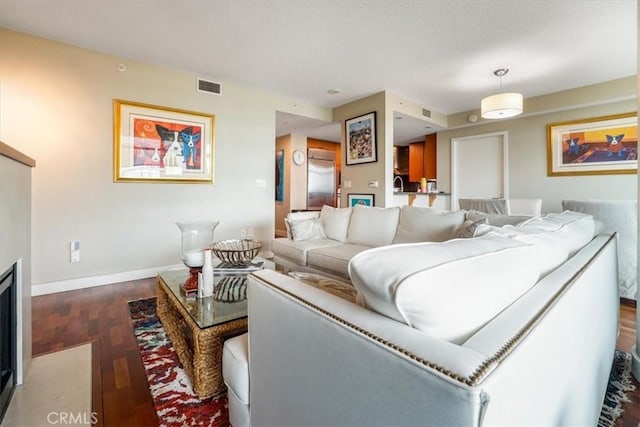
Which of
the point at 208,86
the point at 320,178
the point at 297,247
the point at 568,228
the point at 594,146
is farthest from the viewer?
the point at 320,178

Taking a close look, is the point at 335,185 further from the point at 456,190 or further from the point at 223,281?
the point at 223,281

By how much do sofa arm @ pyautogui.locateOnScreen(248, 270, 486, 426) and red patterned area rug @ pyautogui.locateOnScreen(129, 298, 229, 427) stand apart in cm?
45

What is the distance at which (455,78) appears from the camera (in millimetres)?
Result: 3650

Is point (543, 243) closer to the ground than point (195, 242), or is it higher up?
higher up

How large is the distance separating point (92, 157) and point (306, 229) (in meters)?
2.33

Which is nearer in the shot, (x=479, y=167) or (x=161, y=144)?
(x=161, y=144)

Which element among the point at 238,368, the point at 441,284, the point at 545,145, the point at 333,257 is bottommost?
the point at 238,368

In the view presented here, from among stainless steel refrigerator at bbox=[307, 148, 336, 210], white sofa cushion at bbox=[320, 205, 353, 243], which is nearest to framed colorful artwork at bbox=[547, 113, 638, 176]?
white sofa cushion at bbox=[320, 205, 353, 243]

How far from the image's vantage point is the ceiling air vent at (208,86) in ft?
11.7

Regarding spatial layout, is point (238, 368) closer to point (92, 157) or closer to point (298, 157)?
point (92, 157)

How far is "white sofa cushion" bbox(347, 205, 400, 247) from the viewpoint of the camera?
2957 millimetres

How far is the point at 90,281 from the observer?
296 cm

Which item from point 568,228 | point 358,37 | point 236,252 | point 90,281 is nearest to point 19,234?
point 236,252

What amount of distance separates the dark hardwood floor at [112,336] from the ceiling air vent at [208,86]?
238 centimetres
